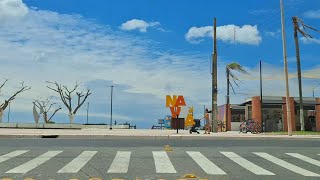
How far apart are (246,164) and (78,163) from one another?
4.24 metres

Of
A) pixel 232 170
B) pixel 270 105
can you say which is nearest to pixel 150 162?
pixel 232 170

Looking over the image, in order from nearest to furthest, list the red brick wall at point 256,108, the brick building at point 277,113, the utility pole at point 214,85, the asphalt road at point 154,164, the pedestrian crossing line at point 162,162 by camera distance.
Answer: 1. the asphalt road at point 154,164
2. the pedestrian crossing line at point 162,162
3. the utility pole at point 214,85
4. the brick building at point 277,113
5. the red brick wall at point 256,108

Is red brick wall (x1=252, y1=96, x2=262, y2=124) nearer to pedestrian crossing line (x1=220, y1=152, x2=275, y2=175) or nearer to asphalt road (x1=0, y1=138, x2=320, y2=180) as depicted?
asphalt road (x1=0, y1=138, x2=320, y2=180)

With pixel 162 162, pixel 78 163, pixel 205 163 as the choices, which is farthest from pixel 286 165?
pixel 78 163

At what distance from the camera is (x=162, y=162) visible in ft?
37.9

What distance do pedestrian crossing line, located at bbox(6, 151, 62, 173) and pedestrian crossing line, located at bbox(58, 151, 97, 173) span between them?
0.75m

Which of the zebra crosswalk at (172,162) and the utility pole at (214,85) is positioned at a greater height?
the utility pole at (214,85)

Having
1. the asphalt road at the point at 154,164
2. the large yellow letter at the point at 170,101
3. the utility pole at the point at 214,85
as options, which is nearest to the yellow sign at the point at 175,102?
the large yellow letter at the point at 170,101

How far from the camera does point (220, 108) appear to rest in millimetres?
63219

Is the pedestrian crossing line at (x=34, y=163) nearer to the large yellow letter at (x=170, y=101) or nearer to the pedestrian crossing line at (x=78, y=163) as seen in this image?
the pedestrian crossing line at (x=78, y=163)

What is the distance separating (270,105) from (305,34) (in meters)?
13.7

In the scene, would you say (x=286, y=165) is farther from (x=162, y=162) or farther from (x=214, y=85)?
(x=214, y=85)

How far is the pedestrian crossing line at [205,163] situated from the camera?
33.4 ft

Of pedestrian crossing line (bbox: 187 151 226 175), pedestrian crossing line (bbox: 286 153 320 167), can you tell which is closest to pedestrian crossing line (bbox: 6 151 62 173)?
pedestrian crossing line (bbox: 187 151 226 175)
